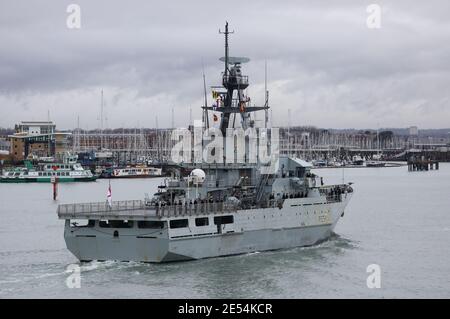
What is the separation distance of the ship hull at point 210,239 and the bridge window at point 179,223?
1.17ft

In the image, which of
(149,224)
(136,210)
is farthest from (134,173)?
(149,224)

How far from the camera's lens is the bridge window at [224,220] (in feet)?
103

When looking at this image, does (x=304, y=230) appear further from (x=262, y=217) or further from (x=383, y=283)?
(x=383, y=283)

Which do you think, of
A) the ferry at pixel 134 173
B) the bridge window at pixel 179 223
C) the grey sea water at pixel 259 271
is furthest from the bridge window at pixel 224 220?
the ferry at pixel 134 173

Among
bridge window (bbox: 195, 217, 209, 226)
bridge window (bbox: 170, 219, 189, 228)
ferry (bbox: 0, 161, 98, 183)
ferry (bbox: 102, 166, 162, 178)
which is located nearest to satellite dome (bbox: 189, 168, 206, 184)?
bridge window (bbox: 195, 217, 209, 226)

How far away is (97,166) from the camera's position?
445 feet

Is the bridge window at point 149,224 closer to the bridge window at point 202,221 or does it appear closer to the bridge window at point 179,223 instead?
the bridge window at point 179,223

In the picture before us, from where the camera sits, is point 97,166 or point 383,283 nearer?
point 383,283

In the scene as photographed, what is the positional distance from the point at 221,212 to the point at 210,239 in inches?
47.6

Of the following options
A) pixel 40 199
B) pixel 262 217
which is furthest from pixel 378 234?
pixel 40 199

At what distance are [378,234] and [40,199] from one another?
37.2 m

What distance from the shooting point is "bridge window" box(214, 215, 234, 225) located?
31.3m

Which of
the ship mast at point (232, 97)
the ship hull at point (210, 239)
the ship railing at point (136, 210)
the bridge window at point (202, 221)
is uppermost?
the ship mast at point (232, 97)

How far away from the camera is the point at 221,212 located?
31.4m
